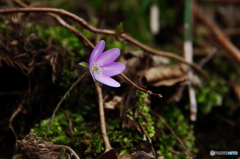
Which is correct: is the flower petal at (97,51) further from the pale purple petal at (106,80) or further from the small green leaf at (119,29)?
the small green leaf at (119,29)

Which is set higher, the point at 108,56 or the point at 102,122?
the point at 108,56

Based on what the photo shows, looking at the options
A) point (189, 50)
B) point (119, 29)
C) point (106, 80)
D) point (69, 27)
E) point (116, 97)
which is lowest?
point (116, 97)

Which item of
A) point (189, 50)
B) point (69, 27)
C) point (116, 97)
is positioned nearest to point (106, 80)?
point (116, 97)

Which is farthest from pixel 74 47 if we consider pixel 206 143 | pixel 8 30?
pixel 206 143

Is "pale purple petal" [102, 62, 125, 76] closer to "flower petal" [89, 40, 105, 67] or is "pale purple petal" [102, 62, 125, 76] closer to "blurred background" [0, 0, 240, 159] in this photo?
"flower petal" [89, 40, 105, 67]

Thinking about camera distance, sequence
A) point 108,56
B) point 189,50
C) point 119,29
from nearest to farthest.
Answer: point 108,56, point 119,29, point 189,50

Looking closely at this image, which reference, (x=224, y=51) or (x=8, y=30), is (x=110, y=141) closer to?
(x=8, y=30)

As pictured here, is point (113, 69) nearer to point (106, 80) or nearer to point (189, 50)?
point (106, 80)
